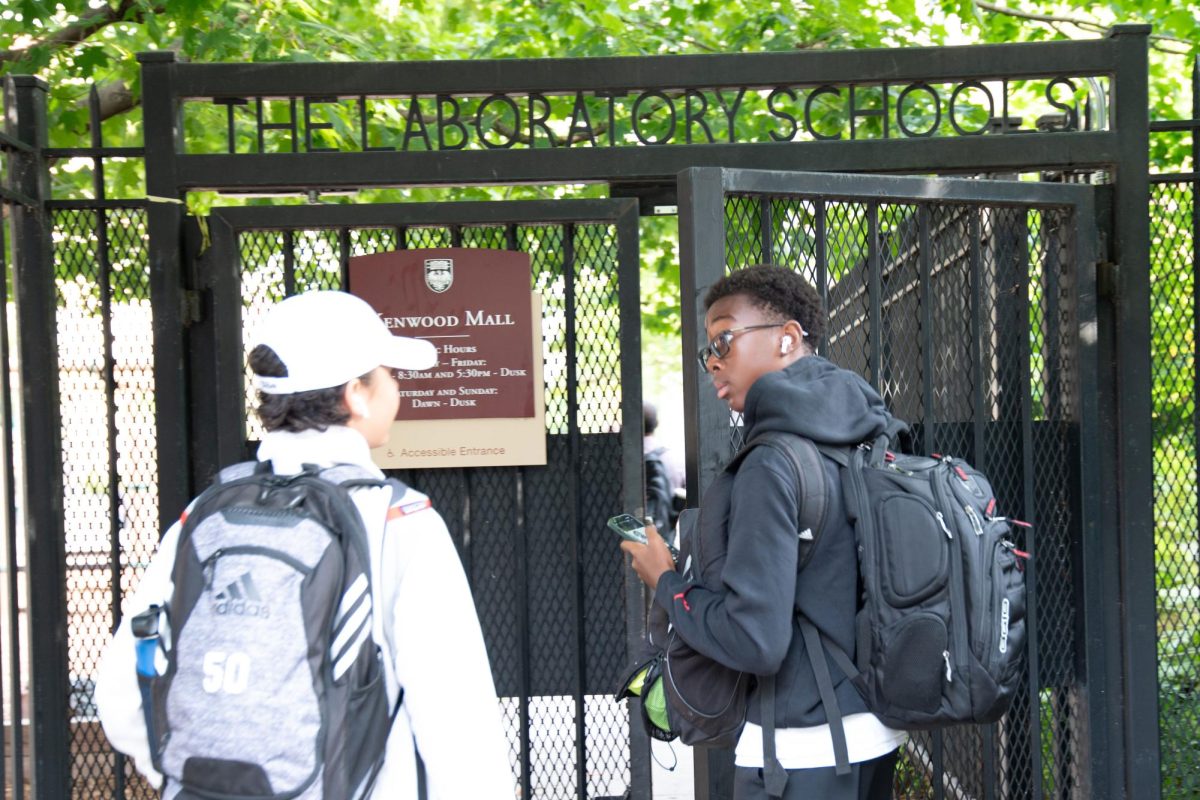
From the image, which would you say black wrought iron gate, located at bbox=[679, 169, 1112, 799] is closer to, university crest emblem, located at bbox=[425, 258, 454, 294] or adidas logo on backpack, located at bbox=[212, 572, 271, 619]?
university crest emblem, located at bbox=[425, 258, 454, 294]

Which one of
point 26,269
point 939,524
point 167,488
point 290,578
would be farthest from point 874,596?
point 26,269

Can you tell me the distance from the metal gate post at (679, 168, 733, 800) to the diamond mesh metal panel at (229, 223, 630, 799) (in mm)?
910

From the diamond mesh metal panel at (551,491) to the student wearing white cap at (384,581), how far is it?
2160 mm

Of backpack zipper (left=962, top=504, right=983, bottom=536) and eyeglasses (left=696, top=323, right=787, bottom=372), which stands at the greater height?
eyeglasses (left=696, top=323, right=787, bottom=372)

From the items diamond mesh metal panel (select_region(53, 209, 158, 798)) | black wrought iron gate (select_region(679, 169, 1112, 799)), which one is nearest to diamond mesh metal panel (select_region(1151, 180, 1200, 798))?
black wrought iron gate (select_region(679, 169, 1112, 799))

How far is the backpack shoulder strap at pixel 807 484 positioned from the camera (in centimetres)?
266

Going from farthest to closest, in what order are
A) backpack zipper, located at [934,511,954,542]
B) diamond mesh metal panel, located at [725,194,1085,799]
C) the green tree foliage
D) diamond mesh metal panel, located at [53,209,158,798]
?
the green tree foliage
diamond mesh metal panel, located at [53,209,158,798]
diamond mesh metal panel, located at [725,194,1085,799]
backpack zipper, located at [934,511,954,542]

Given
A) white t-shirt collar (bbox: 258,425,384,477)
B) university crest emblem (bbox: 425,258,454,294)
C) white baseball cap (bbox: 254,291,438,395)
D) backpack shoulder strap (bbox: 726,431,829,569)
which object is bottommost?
backpack shoulder strap (bbox: 726,431,829,569)

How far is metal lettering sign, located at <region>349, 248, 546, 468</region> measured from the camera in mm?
4305

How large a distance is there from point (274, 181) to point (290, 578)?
2506 mm

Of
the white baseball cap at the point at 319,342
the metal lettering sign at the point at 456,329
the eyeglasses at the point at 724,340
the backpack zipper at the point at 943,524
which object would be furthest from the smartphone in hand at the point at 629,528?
the metal lettering sign at the point at 456,329

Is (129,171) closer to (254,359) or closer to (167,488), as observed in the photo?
(167,488)

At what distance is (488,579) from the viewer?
4.50 metres

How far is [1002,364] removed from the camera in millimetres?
4277
